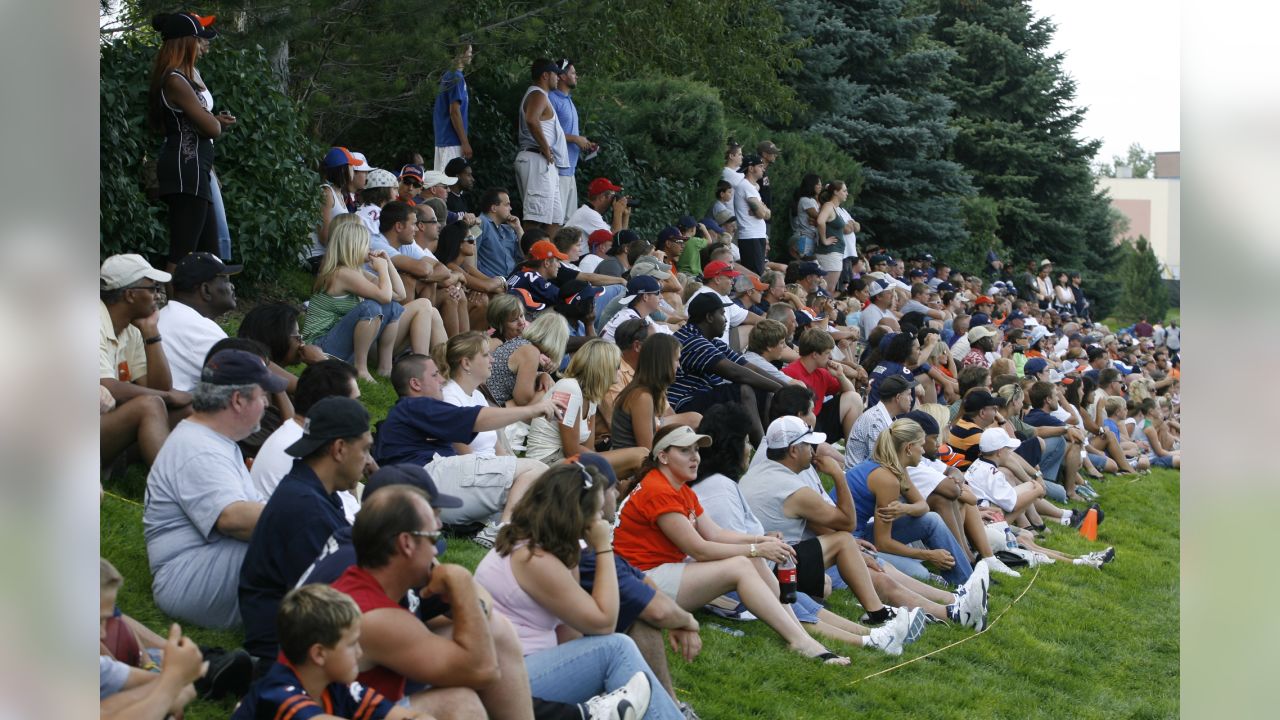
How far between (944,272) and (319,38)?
642 inches

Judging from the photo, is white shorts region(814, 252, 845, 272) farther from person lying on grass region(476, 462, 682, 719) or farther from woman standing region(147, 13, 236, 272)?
person lying on grass region(476, 462, 682, 719)

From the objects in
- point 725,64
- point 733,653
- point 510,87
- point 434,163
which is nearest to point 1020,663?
point 733,653

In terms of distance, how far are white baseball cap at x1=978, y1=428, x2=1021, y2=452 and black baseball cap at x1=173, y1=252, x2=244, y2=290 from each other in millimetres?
6628

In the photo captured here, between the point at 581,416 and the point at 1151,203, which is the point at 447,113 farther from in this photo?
the point at 1151,203

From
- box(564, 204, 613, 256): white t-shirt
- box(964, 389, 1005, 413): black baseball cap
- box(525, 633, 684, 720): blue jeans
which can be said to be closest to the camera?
box(525, 633, 684, 720): blue jeans

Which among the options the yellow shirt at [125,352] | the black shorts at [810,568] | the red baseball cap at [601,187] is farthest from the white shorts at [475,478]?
the red baseball cap at [601,187]

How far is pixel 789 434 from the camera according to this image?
8023 mm

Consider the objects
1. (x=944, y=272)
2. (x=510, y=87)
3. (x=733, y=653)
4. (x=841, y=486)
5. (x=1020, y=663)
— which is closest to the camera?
(x=733, y=653)

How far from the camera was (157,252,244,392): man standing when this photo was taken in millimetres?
7031

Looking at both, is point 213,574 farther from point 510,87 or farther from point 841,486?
point 510,87

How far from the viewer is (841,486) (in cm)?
817

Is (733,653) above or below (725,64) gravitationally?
below

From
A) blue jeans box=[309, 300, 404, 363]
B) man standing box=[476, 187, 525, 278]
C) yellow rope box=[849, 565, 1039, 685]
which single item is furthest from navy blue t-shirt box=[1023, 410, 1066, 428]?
blue jeans box=[309, 300, 404, 363]
